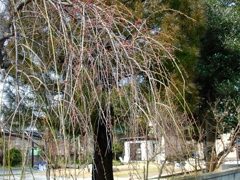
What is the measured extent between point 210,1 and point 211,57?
131cm

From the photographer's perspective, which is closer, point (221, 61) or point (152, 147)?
point (152, 147)

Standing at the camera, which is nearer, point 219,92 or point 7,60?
point 7,60

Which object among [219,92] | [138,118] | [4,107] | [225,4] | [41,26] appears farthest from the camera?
[225,4]

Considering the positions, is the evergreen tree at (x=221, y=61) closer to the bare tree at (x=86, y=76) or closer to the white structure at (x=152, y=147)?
the white structure at (x=152, y=147)

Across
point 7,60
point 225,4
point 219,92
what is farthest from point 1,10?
point 225,4

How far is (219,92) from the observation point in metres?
8.18

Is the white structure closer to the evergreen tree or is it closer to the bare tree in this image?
the bare tree

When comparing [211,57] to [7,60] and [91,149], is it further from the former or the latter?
[91,149]

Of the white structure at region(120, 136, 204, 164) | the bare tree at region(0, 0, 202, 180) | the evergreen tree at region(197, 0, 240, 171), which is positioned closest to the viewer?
the bare tree at region(0, 0, 202, 180)

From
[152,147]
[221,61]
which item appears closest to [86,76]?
[152,147]

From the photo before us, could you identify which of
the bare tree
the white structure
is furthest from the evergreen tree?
the bare tree

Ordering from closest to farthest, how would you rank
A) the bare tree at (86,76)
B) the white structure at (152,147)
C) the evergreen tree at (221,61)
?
1. the bare tree at (86,76)
2. the white structure at (152,147)
3. the evergreen tree at (221,61)

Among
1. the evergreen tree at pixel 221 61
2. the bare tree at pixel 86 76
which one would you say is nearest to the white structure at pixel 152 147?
the bare tree at pixel 86 76

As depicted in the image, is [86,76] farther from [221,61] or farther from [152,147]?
[221,61]
